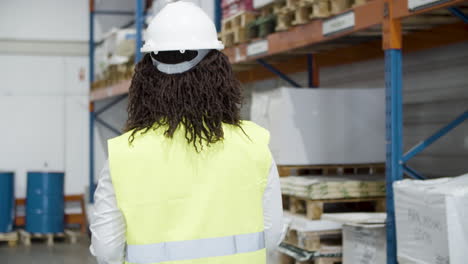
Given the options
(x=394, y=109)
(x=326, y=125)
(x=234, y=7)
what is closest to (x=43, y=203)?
(x=234, y=7)

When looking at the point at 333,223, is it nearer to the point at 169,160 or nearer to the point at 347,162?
the point at 347,162

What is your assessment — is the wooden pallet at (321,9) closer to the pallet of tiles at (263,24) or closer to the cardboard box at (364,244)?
the pallet of tiles at (263,24)

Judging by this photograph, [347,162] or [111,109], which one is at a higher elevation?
[111,109]

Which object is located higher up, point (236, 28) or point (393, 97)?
point (236, 28)

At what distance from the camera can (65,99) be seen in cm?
1356

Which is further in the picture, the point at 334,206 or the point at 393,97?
the point at 334,206

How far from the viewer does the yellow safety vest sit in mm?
2211

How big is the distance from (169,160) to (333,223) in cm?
317

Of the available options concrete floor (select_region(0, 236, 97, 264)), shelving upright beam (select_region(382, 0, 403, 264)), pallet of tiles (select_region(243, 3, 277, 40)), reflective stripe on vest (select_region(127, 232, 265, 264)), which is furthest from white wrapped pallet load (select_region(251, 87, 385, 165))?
concrete floor (select_region(0, 236, 97, 264))

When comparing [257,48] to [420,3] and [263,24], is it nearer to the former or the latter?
[263,24]

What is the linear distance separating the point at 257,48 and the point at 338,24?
1.49 meters

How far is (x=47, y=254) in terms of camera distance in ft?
33.5

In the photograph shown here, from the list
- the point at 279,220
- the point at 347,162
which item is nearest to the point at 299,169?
the point at 347,162

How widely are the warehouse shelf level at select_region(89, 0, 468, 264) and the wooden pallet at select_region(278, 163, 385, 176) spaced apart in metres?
0.87
